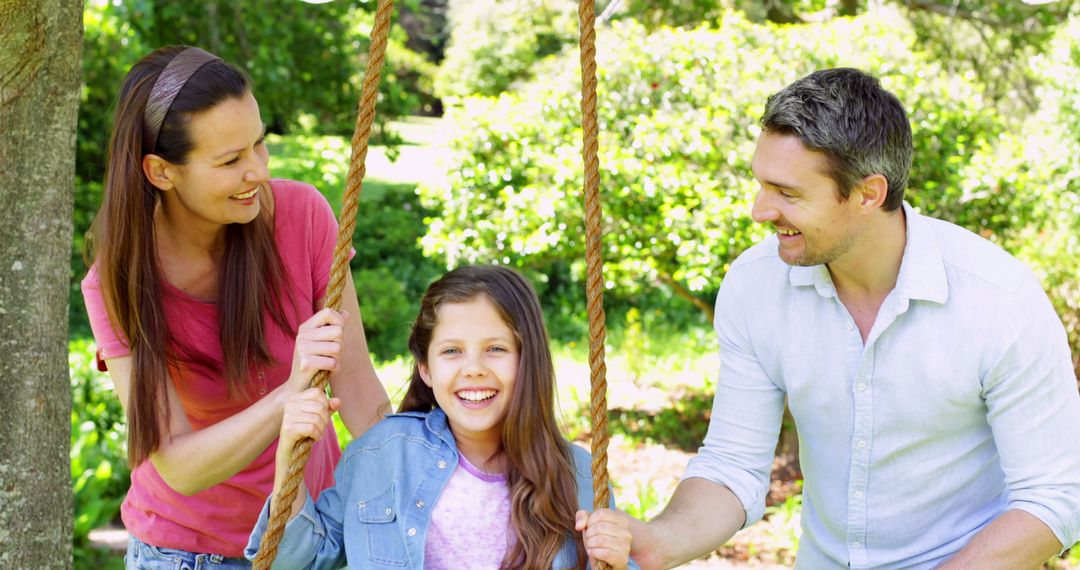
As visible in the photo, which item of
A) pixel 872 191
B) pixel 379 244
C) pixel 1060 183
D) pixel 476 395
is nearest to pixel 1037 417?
pixel 872 191

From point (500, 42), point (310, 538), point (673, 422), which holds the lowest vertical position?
point (673, 422)

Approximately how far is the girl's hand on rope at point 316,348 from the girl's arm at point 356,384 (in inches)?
13.6

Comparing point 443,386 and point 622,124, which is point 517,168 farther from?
point 443,386

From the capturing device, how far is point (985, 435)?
2117 mm

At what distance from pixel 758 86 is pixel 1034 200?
1.58m

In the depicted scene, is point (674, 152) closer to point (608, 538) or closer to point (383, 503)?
point (383, 503)

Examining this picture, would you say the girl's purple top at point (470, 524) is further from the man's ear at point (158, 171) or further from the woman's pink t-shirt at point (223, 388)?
the man's ear at point (158, 171)

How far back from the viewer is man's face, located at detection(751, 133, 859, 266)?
204 cm

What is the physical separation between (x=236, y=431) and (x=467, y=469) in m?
0.43

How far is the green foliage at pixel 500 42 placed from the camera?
1377 centimetres

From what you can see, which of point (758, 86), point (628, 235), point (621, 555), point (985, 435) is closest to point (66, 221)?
point (621, 555)

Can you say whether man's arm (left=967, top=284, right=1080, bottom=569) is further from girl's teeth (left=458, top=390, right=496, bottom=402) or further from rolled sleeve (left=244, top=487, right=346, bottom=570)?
rolled sleeve (left=244, top=487, right=346, bottom=570)

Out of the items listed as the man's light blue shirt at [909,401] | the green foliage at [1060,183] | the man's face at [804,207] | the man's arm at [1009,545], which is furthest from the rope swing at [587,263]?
the green foliage at [1060,183]

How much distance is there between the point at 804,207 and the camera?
205 cm
